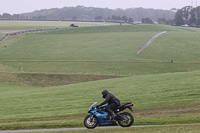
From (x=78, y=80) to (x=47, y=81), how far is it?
19.9 feet

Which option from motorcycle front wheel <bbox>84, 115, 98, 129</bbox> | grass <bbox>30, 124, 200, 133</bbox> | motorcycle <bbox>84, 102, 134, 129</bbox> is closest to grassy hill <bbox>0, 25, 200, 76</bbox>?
motorcycle front wheel <bbox>84, 115, 98, 129</bbox>

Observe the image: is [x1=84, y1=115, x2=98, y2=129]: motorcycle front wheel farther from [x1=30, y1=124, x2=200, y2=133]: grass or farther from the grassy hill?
the grassy hill

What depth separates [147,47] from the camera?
335 ft

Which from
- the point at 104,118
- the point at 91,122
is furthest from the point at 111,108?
the point at 91,122

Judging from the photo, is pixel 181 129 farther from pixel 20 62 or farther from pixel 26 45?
pixel 26 45

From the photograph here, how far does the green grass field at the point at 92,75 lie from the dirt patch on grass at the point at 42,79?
0.60 feet

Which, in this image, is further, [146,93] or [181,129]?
[146,93]

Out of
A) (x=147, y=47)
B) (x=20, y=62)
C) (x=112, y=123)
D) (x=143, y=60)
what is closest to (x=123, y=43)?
(x=147, y=47)

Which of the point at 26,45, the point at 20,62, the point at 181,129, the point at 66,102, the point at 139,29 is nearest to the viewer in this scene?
the point at 181,129

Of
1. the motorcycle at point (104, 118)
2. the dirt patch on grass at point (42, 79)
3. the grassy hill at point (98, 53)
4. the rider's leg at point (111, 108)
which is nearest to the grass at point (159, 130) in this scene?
the motorcycle at point (104, 118)

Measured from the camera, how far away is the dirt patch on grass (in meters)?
56.5

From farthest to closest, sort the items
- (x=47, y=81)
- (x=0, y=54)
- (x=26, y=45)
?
(x=26, y=45) → (x=0, y=54) → (x=47, y=81)

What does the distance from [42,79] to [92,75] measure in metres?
10.3

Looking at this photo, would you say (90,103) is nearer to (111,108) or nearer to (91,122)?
(91,122)
